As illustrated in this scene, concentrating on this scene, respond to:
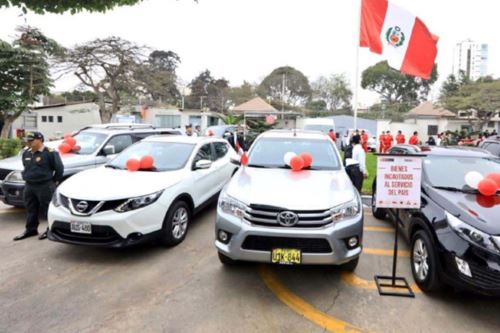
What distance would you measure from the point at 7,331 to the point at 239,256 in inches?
84.9

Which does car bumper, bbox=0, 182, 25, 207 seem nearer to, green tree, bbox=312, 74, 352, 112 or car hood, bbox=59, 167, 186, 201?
car hood, bbox=59, 167, 186, 201

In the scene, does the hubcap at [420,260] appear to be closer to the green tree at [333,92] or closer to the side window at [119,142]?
the side window at [119,142]

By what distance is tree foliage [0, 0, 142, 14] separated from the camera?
3557 mm

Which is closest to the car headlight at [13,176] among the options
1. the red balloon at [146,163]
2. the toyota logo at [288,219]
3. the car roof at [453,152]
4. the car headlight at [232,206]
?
the red balloon at [146,163]

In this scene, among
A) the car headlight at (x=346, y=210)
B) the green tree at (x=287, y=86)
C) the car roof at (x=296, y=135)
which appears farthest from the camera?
the green tree at (x=287, y=86)

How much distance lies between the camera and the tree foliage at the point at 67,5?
A: 11.7 ft

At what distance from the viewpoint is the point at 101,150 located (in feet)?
23.8

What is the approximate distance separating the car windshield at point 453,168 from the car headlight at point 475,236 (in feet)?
3.31

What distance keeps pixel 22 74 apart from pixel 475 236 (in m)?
22.5

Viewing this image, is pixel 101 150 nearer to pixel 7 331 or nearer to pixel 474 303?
pixel 7 331

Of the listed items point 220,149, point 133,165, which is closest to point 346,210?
point 133,165

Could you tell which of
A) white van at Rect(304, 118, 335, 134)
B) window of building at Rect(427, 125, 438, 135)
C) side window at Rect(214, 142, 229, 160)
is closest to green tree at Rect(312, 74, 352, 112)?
window of building at Rect(427, 125, 438, 135)

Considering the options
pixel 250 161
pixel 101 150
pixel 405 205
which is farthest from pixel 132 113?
pixel 405 205

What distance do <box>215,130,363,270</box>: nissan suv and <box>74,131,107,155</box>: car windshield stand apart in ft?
14.3
